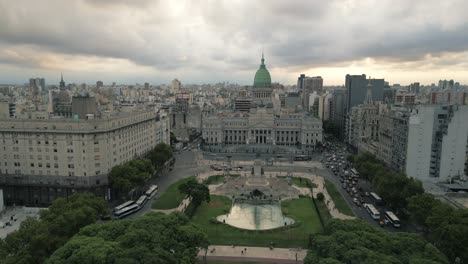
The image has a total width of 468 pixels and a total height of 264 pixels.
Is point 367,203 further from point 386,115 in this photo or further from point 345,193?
point 386,115

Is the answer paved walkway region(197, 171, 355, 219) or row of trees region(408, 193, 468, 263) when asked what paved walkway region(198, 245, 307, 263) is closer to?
row of trees region(408, 193, 468, 263)

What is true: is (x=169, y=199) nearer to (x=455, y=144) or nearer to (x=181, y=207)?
(x=181, y=207)

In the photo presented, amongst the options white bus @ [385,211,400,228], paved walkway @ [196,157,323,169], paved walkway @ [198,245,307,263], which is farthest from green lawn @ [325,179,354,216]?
paved walkway @ [196,157,323,169]

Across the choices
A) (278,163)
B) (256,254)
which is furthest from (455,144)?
(256,254)

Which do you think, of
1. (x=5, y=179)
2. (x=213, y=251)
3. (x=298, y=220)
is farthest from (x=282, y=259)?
(x=5, y=179)

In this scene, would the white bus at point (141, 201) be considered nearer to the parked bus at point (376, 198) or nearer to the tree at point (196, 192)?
the tree at point (196, 192)
